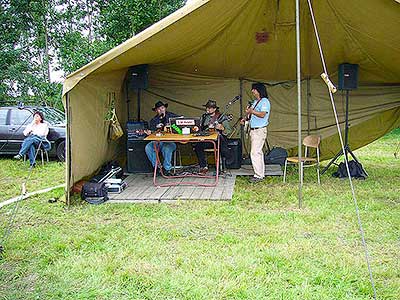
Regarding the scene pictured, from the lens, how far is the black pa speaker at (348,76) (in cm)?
614

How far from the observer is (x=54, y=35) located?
49.8ft

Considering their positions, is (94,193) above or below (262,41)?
below

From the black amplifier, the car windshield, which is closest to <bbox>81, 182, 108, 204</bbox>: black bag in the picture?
the black amplifier

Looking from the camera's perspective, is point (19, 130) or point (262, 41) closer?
point (262, 41)

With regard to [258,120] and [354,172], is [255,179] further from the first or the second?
[354,172]

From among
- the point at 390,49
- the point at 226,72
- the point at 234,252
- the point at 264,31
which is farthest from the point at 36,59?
the point at 234,252

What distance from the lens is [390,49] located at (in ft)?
17.6

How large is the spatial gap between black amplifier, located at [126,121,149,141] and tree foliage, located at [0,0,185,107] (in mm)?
6601

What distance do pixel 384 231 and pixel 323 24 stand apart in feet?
8.54

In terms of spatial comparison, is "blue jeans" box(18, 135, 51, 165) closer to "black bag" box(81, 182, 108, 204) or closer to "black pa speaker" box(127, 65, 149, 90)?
"black pa speaker" box(127, 65, 149, 90)

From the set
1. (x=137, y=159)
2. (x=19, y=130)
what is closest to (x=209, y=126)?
(x=137, y=159)

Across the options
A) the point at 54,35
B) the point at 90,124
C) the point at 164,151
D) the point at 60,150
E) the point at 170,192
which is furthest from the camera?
the point at 54,35

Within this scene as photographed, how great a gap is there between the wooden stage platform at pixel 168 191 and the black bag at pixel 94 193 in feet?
0.35

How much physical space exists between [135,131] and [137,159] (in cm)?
42
